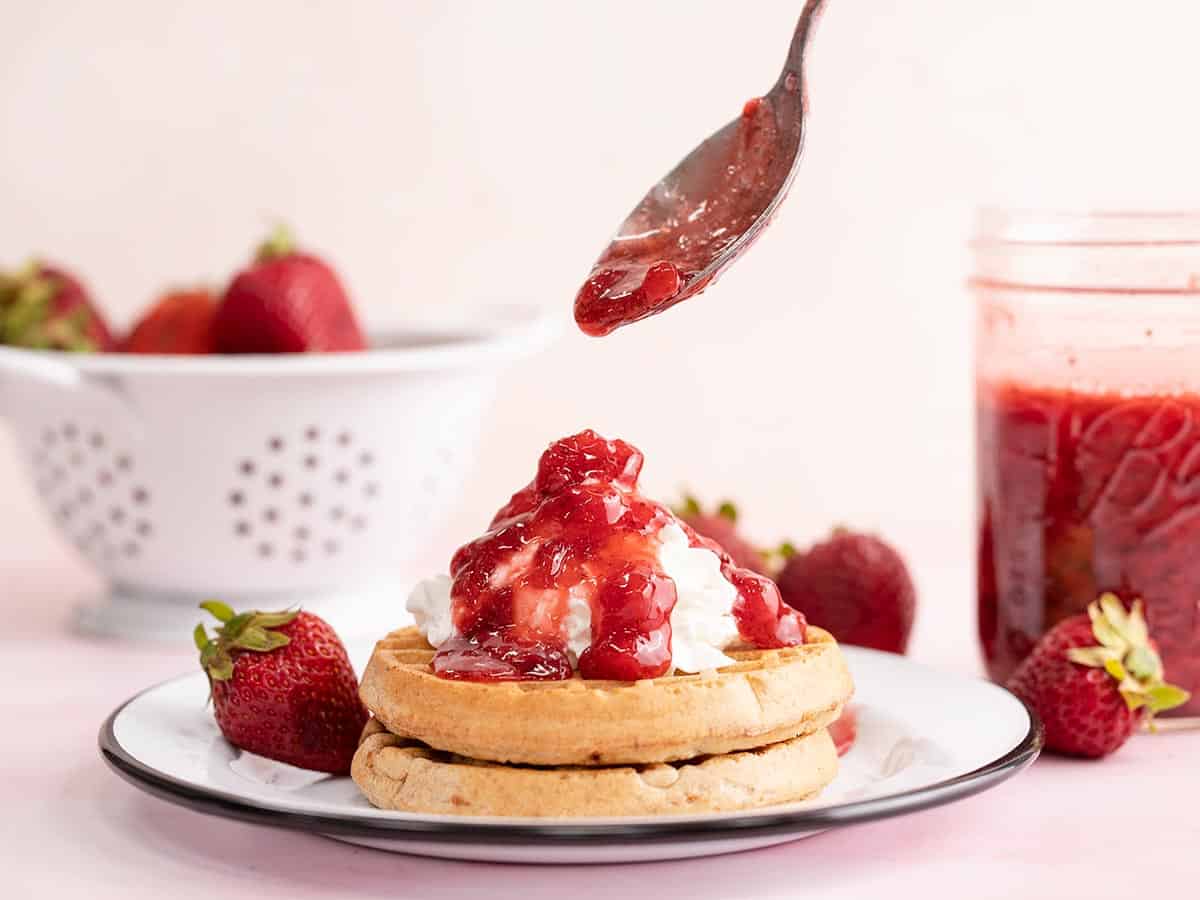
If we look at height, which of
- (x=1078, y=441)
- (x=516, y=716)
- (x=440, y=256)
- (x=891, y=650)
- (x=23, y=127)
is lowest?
(x=891, y=650)

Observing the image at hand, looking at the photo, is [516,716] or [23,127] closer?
[516,716]

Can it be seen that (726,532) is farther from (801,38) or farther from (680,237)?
(801,38)

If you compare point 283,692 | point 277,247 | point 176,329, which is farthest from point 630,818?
point 277,247

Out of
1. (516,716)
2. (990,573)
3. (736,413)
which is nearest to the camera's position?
(516,716)

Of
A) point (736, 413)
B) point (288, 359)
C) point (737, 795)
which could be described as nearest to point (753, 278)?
point (736, 413)

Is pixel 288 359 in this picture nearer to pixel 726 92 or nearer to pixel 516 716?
pixel 516 716

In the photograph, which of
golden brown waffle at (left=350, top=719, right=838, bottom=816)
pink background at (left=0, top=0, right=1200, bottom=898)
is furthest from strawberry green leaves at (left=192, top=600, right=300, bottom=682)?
pink background at (left=0, top=0, right=1200, bottom=898)

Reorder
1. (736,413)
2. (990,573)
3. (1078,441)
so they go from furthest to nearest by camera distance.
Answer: (736,413) < (990,573) < (1078,441)

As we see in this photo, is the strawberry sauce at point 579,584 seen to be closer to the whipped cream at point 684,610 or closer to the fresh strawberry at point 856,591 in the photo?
the whipped cream at point 684,610

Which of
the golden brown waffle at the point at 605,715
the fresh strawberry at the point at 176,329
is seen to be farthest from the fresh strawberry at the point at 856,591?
the fresh strawberry at the point at 176,329
